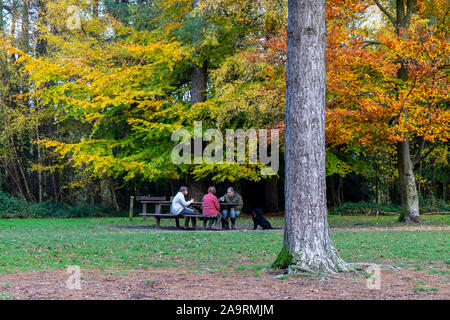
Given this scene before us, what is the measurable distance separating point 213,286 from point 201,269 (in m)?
1.42

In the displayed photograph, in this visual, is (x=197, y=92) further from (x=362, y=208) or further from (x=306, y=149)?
(x=306, y=149)

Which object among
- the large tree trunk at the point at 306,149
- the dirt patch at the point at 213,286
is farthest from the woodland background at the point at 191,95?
the dirt patch at the point at 213,286

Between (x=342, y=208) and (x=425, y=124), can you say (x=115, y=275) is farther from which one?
(x=342, y=208)

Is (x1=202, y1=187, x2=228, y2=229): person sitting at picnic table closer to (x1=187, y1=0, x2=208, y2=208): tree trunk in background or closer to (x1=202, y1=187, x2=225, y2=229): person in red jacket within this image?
(x1=202, y1=187, x2=225, y2=229): person in red jacket

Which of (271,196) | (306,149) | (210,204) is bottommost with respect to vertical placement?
(210,204)

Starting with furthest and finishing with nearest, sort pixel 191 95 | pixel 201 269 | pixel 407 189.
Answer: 1. pixel 191 95
2. pixel 407 189
3. pixel 201 269

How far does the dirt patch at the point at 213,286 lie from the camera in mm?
5340

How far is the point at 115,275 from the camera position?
6.72 meters

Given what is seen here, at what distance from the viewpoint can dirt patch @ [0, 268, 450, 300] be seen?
5.34 metres

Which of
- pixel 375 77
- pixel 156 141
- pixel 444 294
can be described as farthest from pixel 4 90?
pixel 444 294

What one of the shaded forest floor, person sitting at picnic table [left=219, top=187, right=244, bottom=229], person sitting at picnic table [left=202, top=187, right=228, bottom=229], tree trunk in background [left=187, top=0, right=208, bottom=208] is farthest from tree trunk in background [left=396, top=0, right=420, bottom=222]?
tree trunk in background [left=187, top=0, right=208, bottom=208]

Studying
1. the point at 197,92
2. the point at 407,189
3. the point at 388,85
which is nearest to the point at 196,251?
the point at 388,85

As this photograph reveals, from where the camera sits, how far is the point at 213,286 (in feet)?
19.4

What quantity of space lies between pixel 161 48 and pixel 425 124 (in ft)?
32.9
